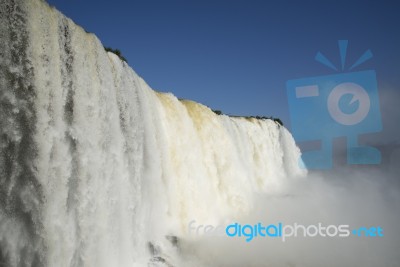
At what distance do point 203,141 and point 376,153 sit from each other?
58.9 metres

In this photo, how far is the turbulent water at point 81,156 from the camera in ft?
17.6

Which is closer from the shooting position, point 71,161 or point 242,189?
point 71,161

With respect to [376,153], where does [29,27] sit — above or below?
below

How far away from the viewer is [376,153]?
6356 centimetres

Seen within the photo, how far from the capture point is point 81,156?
680cm

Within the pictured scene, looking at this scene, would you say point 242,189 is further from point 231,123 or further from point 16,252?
point 16,252

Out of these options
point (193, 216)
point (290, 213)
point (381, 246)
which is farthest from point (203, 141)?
point (381, 246)

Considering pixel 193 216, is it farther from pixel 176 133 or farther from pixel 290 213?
pixel 290 213

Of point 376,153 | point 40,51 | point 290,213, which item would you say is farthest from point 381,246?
point 376,153

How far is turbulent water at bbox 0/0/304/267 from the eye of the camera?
5.37m

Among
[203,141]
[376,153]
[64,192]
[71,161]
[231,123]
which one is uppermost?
[376,153]

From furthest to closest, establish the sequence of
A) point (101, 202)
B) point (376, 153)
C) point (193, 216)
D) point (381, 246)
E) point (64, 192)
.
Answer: point (376, 153), point (381, 246), point (193, 216), point (101, 202), point (64, 192)

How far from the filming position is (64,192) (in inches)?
246

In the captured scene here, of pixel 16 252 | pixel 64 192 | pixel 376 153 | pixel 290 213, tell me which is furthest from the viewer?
pixel 376 153
